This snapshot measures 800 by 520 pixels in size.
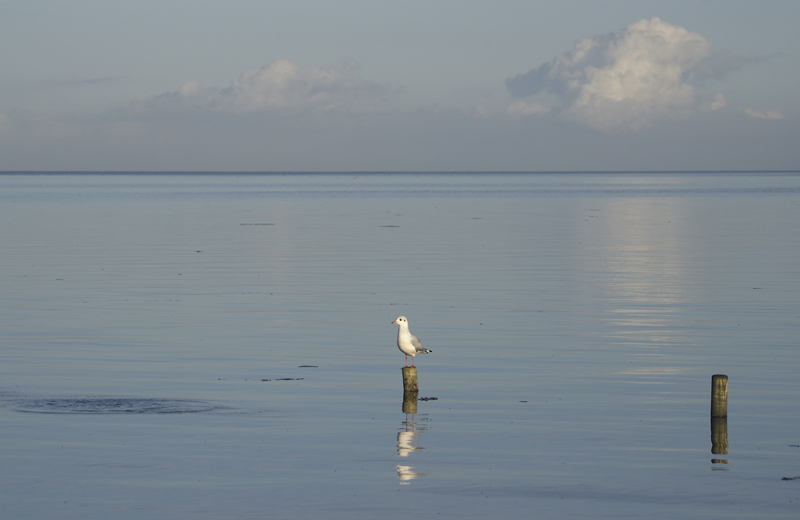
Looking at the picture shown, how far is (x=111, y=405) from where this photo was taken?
19.4 meters

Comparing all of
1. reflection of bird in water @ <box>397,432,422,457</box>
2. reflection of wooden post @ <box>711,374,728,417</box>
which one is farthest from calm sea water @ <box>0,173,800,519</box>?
reflection of wooden post @ <box>711,374,728,417</box>

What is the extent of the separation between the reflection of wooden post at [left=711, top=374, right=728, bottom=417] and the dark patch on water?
8.09 meters

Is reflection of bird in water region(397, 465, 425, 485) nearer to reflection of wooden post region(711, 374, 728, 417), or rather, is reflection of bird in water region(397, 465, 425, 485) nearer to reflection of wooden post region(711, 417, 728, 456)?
reflection of wooden post region(711, 417, 728, 456)

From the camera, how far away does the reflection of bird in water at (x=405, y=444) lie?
16438 millimetres

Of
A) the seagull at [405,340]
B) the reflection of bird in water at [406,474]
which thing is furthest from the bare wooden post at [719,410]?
the seagull at [405,340]

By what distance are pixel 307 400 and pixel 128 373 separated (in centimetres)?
446

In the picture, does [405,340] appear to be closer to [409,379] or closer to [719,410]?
[409,379]

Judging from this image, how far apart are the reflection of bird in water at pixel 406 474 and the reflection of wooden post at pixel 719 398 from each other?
16.5ft

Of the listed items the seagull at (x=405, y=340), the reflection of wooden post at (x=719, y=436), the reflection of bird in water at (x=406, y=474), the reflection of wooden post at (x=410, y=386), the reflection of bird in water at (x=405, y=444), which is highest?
the seagull at (x=405, y=340)

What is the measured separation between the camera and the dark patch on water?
19.0 m

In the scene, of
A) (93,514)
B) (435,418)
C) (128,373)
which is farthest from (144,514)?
(128,373)

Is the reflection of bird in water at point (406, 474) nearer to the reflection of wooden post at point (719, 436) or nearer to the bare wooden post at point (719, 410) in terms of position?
the reflection of wooden post at point (719, 436)

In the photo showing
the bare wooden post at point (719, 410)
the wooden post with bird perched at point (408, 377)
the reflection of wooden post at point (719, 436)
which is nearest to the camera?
the reflection of wooden post at point (719, 436)

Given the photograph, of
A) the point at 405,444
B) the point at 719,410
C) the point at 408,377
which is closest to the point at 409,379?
the point at 408,377
